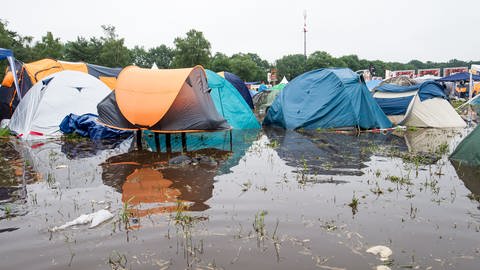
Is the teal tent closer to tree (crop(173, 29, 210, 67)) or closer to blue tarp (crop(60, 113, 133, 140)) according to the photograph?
blue tarp (crop(60, 113, 133, 140))

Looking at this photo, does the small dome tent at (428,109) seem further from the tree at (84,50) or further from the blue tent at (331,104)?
the tree at (84,50)

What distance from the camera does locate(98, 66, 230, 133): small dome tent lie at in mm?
8938

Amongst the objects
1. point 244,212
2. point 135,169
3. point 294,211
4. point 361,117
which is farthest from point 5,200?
point 361,117

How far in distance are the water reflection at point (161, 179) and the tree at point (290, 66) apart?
71800mm

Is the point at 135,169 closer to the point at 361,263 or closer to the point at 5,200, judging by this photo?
the point at 5,200

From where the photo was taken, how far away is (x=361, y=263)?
11.0 feet

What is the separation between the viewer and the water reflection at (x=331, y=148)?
7211 millimetres

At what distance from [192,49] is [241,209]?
134 ft

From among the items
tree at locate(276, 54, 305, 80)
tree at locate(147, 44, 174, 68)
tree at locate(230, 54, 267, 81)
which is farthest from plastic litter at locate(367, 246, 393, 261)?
tree at locate(147, 44, 174, 68)

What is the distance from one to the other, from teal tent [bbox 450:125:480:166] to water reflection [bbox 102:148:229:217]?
4.65 m

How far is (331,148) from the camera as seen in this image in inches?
362

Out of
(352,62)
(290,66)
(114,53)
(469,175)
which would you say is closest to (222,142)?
(469,175)

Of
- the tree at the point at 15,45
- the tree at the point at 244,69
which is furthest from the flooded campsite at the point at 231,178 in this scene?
the tree at the point at 244,69

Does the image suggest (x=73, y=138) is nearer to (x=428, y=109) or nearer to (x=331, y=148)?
(x=331, y=148)
